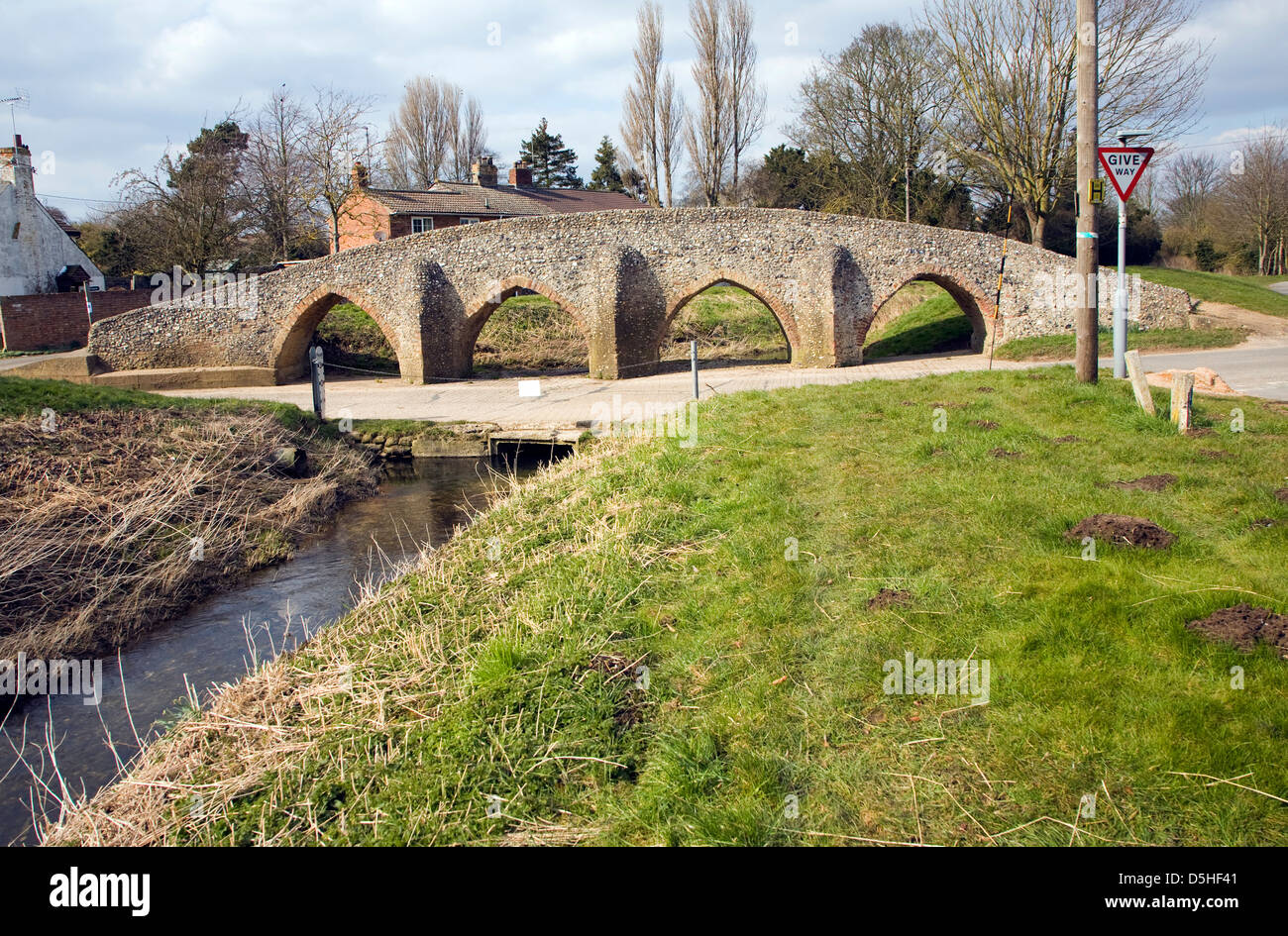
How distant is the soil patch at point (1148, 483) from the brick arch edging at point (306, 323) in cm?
2022

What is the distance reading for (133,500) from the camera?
473 inches

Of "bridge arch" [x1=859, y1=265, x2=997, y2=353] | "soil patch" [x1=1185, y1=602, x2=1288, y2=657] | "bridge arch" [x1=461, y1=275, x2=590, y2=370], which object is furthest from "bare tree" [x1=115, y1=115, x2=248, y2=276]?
"soil patch" [x1=1185, y1=602, x2=1288, y2=657]

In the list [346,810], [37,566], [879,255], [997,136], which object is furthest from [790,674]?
[997,136]

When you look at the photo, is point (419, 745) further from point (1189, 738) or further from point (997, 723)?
point (1189, 738)

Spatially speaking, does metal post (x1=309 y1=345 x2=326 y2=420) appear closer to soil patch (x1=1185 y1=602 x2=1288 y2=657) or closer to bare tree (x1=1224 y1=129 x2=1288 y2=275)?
soil patch (x1=1185 y1=602 x2=1288 y2=657)

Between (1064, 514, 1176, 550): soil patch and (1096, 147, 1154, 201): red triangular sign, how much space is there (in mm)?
6121

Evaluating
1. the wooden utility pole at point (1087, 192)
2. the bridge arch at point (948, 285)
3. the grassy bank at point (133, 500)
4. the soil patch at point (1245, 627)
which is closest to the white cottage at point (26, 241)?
the grassy bank at point (133, 500)

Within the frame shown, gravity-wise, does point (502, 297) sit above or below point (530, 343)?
above

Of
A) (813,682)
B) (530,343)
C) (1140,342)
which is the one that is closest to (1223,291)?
(1140,342)

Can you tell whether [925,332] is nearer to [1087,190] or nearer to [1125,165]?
[1125,165]

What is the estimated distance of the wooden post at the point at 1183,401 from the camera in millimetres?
7918

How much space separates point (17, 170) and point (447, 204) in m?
16.0

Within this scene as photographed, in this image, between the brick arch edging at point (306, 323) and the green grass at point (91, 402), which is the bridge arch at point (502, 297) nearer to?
the brick arch edging at point (306, 323)
